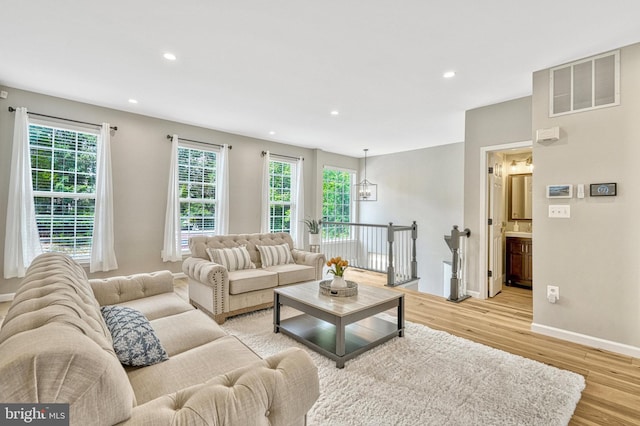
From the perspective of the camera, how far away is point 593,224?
2.87m

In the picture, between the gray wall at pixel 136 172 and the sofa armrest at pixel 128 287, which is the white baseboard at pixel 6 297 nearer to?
the gray wall at pixel 136 172

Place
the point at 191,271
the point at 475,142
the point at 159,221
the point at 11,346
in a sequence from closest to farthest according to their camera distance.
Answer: the point at 11,346
the point at 191,271
the point at 475,142
the point at 159,221

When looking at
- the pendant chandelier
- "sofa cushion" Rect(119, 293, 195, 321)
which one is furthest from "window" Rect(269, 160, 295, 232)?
"sofa cushion" Rect(119, 293, 195, 321)

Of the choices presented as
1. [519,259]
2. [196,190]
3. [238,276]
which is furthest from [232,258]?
[519,259]

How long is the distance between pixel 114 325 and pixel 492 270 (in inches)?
180

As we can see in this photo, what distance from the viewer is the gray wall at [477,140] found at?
3979 millimetres

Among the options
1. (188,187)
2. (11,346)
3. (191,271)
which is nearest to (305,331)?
(191,271)

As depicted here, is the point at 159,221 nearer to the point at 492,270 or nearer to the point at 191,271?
the point at 191,271

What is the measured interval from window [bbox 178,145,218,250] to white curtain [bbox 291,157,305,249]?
1.87 m

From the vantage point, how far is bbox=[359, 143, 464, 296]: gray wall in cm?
655

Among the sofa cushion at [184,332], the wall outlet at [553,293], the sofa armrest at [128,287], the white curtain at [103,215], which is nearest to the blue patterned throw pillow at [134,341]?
the sofa cushion at [184,332]

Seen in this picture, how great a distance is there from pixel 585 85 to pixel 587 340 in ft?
8.13

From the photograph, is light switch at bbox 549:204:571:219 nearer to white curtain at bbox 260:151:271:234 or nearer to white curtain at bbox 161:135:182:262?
white curtain at bbox 260:151:271:234

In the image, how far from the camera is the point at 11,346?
30.8 inches
